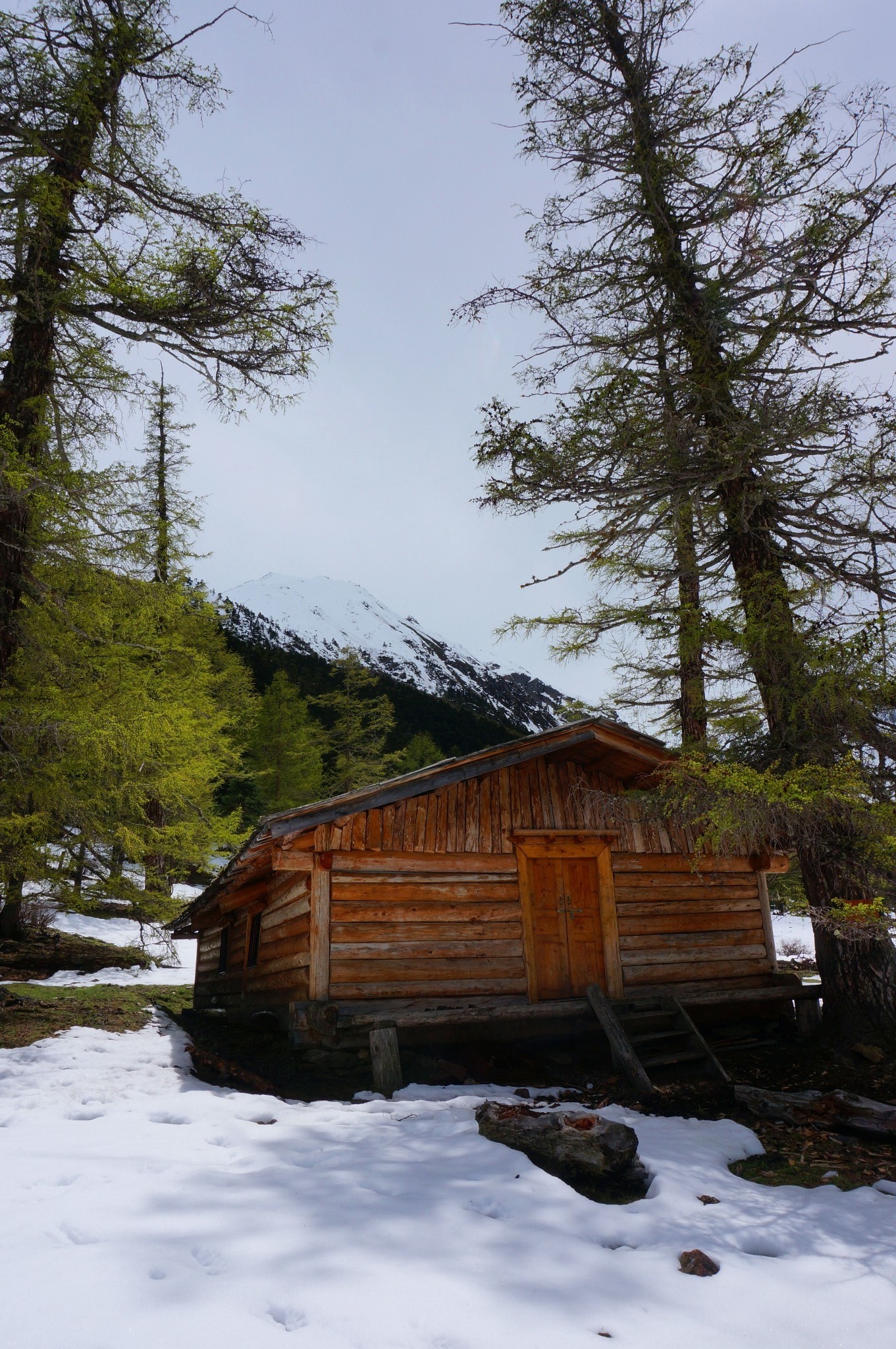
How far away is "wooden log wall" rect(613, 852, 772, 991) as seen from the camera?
11.4 metres

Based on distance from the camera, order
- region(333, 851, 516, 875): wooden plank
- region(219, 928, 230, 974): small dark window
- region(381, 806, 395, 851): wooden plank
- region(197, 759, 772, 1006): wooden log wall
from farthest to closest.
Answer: region(219, 928, 230, 974): small dark window → region(381, 806, 395, 851): wooden plank → region(333, 851, 516, 875): wooden plank → region(197, 759, 772, 1006): wooden log wall

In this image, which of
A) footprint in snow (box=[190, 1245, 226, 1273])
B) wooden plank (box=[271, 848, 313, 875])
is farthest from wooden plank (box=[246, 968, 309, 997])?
footprint in snow (box=[190, 1245, 226, 1273])

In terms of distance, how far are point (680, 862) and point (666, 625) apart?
382 centimetres

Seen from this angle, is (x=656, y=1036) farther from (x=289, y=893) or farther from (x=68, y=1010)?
(x=68, y=1010)

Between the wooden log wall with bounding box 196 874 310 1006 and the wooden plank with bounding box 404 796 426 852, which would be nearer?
the wooden log wall with bounding box 196 874 310 1006

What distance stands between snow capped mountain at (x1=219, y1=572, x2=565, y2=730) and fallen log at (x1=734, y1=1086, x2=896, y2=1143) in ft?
170

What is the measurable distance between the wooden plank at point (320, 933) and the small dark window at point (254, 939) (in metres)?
3.66

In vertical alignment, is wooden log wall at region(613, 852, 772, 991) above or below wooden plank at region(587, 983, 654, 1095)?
above

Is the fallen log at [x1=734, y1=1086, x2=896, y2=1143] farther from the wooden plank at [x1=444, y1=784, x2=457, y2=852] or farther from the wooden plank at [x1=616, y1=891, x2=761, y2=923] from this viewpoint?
the wooden plank at [x1=444, y1=784, x2=457, y2=852]

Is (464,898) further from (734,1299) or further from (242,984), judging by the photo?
(734,1299)

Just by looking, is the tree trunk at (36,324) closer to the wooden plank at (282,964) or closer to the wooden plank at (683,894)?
the wooden plank at (282,964)

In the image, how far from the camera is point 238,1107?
658 cm

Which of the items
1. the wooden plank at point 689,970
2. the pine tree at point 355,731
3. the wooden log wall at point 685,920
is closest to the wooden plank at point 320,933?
the wooden log wall at point 685,920

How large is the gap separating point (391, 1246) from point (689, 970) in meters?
9.17
